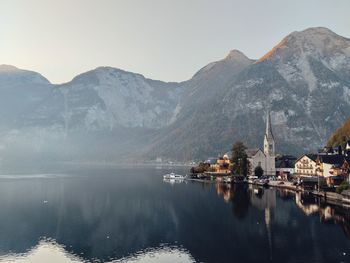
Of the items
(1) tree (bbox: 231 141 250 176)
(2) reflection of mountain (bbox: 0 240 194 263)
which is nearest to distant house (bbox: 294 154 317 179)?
(1) tree (bbox: 231 141 250 176)

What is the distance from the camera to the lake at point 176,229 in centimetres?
6675

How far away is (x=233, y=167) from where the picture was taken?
635 feet

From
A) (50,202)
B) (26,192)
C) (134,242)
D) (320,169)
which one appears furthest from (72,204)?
(320,169)

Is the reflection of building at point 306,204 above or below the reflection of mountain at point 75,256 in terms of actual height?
above

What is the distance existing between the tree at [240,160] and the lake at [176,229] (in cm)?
5429

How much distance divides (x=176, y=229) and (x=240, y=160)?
361 feet

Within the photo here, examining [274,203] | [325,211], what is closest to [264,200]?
[274,203]

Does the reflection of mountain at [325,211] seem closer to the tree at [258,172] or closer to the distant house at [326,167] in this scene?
the distant house at [326,167]

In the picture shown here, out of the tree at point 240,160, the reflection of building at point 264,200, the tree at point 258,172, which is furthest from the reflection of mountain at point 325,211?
the tree at point 240,160

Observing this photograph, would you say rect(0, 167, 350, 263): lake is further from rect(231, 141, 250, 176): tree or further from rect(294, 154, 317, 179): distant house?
rect(231, 141, 250, 176): tree

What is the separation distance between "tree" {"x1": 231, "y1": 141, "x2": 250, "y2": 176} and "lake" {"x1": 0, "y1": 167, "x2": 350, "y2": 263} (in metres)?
54.3

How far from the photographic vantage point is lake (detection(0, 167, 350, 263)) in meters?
66.8

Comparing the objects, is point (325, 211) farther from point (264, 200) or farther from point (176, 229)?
point (176, 229)

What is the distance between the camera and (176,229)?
8600 centimetres
